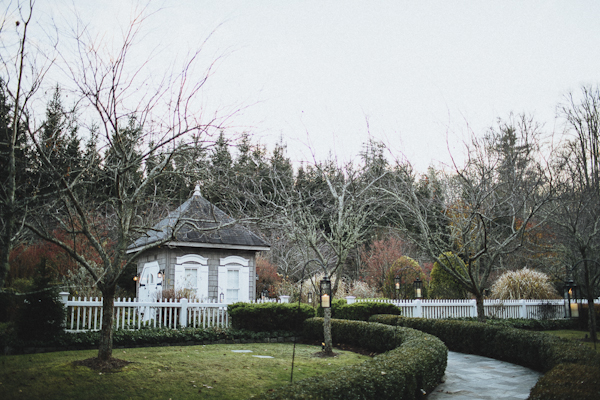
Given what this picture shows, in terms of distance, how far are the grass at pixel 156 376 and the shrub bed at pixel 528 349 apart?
3496 mm

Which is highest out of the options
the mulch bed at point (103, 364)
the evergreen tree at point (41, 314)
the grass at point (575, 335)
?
the evergreen tree at point (41, 314)

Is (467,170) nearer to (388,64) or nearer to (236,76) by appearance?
(388,64)

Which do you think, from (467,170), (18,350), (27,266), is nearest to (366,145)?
(467,170)

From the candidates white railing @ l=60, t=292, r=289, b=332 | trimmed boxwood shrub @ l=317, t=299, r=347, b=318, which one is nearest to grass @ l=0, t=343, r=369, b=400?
white railing @ l=60, t=292, r=289, b=332

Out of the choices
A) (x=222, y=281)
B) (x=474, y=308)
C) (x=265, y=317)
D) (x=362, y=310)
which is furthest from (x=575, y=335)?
(x=222, y=281)

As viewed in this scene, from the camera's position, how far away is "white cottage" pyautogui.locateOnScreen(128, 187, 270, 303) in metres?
14.4

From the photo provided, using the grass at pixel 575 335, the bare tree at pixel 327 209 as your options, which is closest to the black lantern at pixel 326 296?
the bare tree at pixel 327 209

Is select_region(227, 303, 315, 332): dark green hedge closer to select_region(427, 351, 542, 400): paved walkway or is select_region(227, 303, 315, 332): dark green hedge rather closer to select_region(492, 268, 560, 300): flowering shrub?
select_region(427, 351, 542, 400): paved walkway

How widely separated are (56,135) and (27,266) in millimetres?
13681

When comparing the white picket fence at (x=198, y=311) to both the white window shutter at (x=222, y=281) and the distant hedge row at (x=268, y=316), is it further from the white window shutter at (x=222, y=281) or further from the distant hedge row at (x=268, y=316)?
the white window shutter at (x=222, y=281)

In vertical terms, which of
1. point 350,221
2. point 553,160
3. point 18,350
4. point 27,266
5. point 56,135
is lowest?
point 18,350

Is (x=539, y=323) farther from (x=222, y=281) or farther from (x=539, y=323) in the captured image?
(x=222, y=281)

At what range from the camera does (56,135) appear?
6.07 metres

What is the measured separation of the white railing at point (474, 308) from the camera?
577 inches
